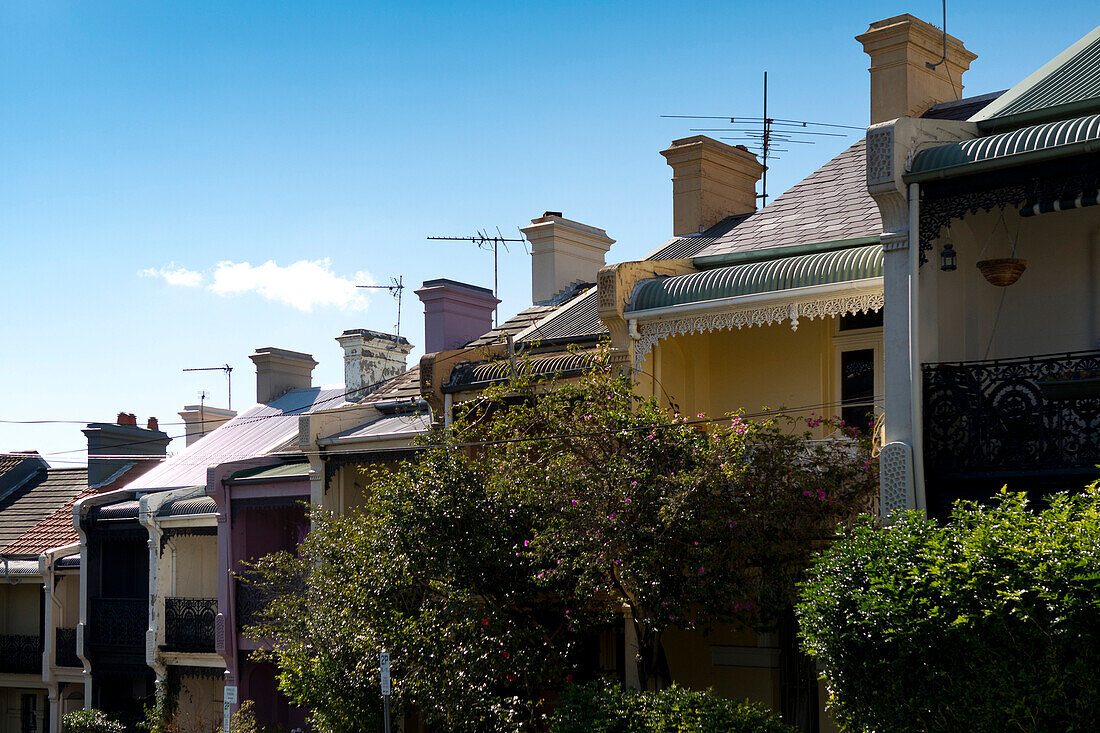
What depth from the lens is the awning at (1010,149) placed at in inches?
463

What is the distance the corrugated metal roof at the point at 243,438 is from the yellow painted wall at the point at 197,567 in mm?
1334

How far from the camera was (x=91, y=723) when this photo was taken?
2516 cm

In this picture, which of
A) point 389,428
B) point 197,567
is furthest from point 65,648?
point 389,428

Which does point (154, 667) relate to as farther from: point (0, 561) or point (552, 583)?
point (552, 583)

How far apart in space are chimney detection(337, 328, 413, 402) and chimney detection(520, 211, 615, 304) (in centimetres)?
Result: 549

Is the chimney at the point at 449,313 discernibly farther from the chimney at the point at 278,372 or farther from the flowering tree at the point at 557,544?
the flowering tree at the point at 557,544

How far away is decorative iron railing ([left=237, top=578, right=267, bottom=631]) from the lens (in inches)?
918

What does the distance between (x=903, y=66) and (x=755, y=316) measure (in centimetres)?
487

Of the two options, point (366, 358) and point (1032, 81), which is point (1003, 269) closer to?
point (1032, 81)

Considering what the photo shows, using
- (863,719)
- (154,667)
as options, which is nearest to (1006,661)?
(863,719)

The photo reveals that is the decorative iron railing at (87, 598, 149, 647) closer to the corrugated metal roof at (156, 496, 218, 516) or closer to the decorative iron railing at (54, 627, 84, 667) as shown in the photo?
the decorative iron railing at (54, 627, 84, 667)

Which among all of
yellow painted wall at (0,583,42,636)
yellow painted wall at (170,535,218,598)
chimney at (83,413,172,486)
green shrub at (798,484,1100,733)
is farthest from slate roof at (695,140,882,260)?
yellow painted wall at (0,583,42,636)

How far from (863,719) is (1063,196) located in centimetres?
511

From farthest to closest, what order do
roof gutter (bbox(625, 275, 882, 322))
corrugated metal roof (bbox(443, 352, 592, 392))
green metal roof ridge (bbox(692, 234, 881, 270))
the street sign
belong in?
corrugated metal roof (bbox(443, 352, 592, 392)) → green metal roof ridge (bbox(692, 234, 881, 270)) → the street sign → roof gutter (bbox(625, 275, 882, 322))
